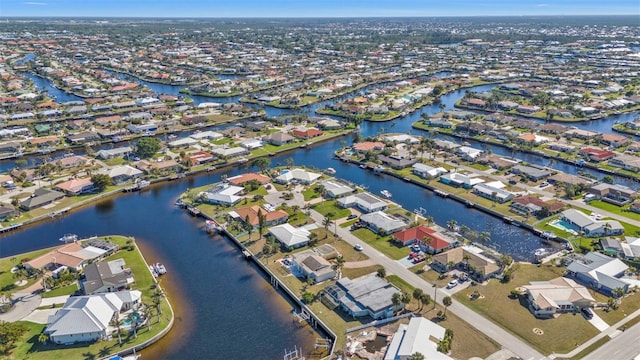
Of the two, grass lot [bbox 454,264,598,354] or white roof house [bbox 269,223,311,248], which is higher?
white roof house [bbox 269,223,311,248]

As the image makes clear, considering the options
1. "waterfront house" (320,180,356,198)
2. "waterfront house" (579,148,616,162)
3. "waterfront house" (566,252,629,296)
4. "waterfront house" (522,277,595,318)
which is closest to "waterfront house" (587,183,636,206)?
"waterfront house" (579,148,616,162)

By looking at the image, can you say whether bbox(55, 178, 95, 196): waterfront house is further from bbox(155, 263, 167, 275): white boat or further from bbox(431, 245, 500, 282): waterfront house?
bbox(431, 245, 500, 282): waterfront house

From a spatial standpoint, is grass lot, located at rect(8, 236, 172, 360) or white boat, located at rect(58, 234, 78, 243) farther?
white boat, located at rect(58, 234, 78, 243)

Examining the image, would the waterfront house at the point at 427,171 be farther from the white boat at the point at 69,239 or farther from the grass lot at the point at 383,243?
the white boat at the point at 69,239

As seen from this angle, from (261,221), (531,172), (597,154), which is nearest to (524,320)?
(261,221)

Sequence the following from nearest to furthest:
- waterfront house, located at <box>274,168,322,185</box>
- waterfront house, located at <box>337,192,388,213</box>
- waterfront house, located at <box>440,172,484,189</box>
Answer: waterfront house, located at <box>337,192,388,213</box> → waterfront house, located at <box>440,172,484,189</box> → waterfront house, located at <box>274,168,322,185</box>

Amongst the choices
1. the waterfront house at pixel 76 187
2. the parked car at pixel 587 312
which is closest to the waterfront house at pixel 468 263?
the parked car at pixel 587 312
